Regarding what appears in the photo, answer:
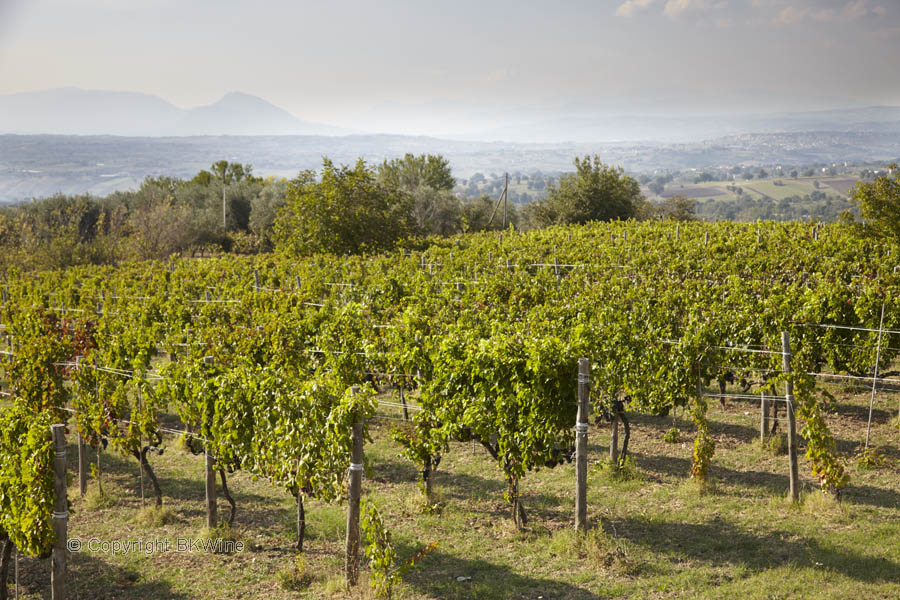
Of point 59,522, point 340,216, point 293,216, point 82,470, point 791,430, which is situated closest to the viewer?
point 59,522

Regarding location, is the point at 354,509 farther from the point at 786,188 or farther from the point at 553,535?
the point at 786,188

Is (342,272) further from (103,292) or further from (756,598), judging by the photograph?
(756,598)

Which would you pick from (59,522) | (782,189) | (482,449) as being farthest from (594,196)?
(782,189)

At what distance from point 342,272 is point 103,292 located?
6.01m

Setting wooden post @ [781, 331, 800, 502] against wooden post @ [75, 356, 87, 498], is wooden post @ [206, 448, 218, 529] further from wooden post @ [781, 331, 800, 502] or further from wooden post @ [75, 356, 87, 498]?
wooden post @ [781, 331, 800, 502]

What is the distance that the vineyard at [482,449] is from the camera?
252 inches

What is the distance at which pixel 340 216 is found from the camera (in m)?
29.0

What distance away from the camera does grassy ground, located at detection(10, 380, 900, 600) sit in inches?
247

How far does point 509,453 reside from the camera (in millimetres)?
7348

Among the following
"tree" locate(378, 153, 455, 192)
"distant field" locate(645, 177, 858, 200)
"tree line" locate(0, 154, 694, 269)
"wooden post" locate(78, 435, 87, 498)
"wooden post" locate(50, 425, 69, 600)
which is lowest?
"wooden post" locate(78, 435, 87, 498)

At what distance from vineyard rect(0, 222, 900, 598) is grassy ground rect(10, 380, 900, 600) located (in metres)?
0.03

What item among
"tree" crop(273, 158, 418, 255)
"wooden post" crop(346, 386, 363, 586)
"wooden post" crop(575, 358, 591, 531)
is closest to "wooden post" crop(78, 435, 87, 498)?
"wooden post" crop(346, 386, 363, 586)

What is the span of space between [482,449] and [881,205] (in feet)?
50.8

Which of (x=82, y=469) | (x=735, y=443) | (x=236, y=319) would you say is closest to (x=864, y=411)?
(x=735, y=443)
